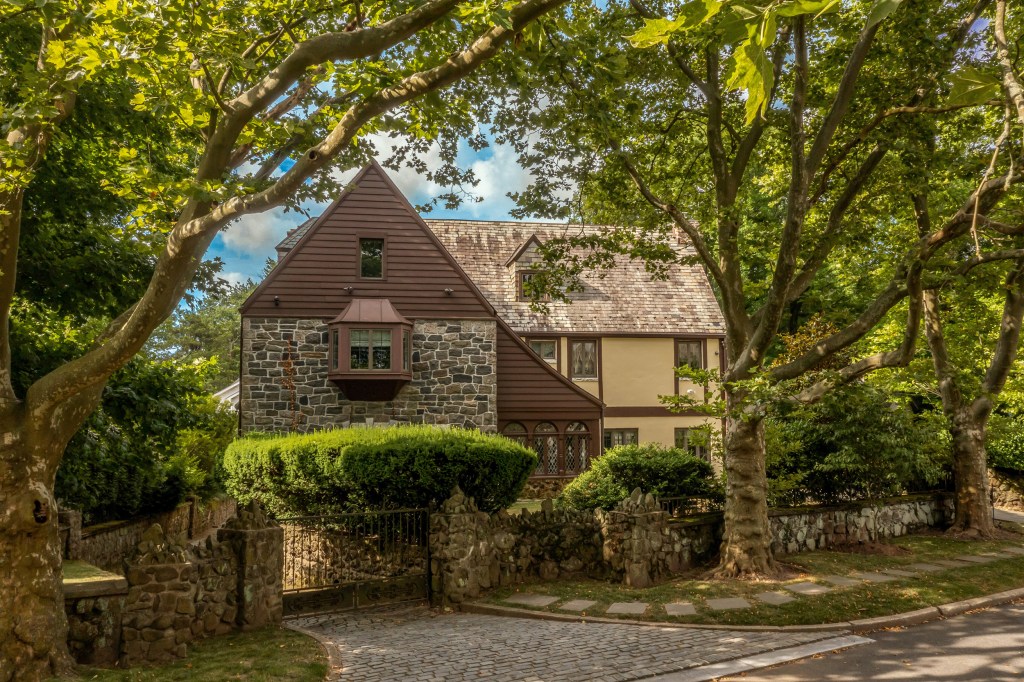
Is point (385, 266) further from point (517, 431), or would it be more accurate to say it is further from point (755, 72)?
point (755, 72)

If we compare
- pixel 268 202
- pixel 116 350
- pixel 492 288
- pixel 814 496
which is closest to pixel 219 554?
pixel 116 350

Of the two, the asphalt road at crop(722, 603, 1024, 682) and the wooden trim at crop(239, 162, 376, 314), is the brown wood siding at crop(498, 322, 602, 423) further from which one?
the asphalt road at crop(722, 603, 1024, 682)

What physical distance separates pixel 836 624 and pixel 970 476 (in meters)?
8.74

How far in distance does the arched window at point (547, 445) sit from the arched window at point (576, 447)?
0.43 m

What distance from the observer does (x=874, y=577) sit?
1220 centimetres

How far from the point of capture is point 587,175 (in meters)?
13.2

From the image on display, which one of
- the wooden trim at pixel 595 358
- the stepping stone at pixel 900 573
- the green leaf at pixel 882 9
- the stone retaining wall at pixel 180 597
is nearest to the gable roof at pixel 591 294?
the wooden trim at pixel 595 358

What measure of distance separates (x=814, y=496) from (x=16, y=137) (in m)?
14.7

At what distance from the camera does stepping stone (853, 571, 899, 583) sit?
39.2 feet

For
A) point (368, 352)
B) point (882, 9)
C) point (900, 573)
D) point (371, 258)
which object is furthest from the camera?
point (371, 258)

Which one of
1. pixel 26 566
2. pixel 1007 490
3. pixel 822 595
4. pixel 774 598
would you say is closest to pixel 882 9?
pixel 26 566

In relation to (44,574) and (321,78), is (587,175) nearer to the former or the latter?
(321,78)

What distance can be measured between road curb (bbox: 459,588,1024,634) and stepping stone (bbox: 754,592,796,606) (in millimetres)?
727

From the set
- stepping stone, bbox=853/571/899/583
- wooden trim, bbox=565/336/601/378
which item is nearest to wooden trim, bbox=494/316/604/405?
wooden trim, bbox=565/336/601/378
